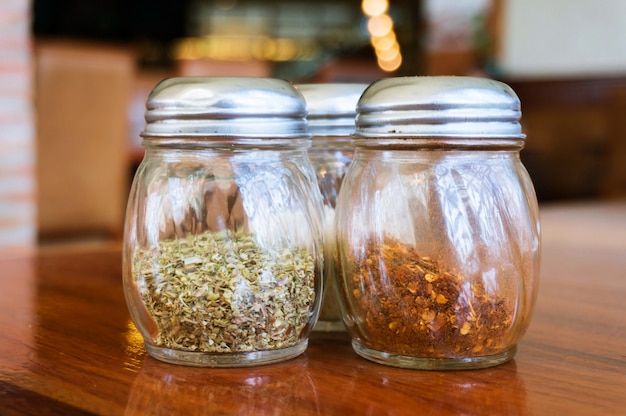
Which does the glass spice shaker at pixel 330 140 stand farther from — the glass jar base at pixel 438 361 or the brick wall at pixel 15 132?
the brick wall at pixel 15 132

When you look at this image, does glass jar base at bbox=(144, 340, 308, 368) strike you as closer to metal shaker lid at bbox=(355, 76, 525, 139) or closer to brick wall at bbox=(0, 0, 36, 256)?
metal shaker lid at bbox=(355, 76, 525, 139)

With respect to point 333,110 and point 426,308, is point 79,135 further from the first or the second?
point 426,308

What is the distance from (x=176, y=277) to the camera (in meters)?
0.50

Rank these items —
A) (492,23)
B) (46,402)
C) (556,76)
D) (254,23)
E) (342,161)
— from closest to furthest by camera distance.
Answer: (46,402)
(342,161)
(556,76)
(492,23)
(254,23)

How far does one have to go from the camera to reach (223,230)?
0.51m

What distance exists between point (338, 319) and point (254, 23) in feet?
28.1

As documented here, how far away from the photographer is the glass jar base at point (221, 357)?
19.4 inches

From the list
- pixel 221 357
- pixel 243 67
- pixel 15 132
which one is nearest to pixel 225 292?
pixel 221 357

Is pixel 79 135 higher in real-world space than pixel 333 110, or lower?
lower

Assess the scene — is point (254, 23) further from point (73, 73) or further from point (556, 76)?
point (73, 73)

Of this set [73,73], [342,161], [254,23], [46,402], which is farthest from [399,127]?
[254,23]

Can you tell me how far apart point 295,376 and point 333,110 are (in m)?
0.22

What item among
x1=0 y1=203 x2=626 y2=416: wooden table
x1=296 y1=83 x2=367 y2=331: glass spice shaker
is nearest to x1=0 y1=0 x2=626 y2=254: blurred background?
x1=0 y1=203 x2=626 y2=416: wooden table

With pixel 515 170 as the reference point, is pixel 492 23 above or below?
above
